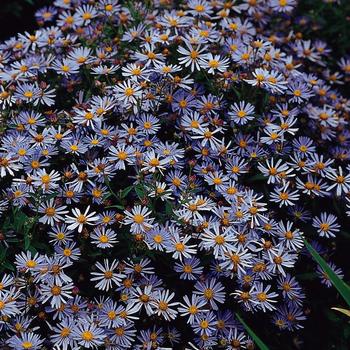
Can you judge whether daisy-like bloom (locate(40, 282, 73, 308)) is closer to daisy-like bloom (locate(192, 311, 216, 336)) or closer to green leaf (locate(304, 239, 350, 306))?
daisy-like bloom (locate(192, 311, 216, 336))

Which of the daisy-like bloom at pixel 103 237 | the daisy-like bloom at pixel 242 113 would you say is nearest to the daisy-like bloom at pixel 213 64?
the daisy-like bloom at pixel 242 113

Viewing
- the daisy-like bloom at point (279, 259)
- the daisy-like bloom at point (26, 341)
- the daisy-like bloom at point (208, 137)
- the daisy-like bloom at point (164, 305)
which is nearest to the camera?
the daisy-like bloom at point (26, 341)

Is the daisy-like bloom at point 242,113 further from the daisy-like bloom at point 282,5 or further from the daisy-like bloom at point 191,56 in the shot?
the daisy-like bloom at point 282,5

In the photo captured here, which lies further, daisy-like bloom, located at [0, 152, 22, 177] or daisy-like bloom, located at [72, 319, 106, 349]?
daisy-like bloom, located at [0, 152, 22, 177]

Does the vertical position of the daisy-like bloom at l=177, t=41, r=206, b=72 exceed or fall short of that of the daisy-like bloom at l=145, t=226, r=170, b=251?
it exceeds it

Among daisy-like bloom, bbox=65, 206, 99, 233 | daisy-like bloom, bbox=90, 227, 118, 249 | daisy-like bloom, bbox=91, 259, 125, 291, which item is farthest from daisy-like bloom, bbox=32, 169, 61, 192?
daisy-like bloom, bbox=91, 259, 125, 291

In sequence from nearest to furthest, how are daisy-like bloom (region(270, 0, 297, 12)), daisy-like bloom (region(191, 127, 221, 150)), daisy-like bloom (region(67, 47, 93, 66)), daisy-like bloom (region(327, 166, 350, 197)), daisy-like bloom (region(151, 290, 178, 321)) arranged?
daisy-like bloom (region(151, 290, 178, 321)), daisy-like bloom (region(191, 127, 221, 150)), daisy-like bloom (region(327, 166, 350, 197)), daisy-like bloom (region(67, 47, 93, 66)), daisy-like bloom (region(270, 0, 297, 12))

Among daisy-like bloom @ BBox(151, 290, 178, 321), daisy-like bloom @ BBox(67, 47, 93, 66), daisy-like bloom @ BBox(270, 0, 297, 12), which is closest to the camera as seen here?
daisy-like bloom @ BBox(151, 290, 178, 321)

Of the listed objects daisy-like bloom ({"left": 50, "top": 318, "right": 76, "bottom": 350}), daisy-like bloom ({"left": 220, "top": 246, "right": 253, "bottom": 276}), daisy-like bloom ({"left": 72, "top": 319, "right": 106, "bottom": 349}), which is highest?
daisy-like bloom ({"left": 50, "top": 318, "right": 76, "bottom": 350})

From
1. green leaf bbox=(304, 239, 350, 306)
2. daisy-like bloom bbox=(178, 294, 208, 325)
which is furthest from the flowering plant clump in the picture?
green leaf bbox=(304, 239, 350, 306)
